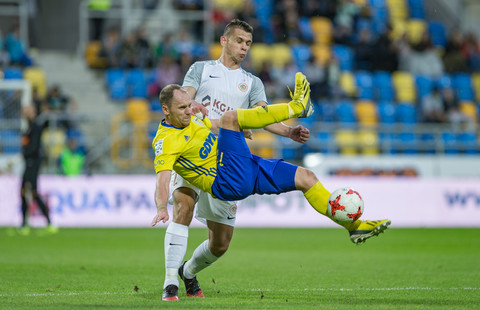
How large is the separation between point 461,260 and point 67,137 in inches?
449

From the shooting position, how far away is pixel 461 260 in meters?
11.1

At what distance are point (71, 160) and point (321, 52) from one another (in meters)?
9.60

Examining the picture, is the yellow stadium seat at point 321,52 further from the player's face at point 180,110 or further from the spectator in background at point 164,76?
the player's face at point 180,110

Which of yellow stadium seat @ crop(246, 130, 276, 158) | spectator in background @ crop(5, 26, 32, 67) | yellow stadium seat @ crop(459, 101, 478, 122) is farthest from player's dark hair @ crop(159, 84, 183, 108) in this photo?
yellow stadium seat @ crop(459, 101, 478, 122)

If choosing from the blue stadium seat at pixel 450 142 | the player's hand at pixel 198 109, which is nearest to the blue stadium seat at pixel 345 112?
the blue stadium seat at pixel 450 142

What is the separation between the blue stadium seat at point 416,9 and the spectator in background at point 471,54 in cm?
305

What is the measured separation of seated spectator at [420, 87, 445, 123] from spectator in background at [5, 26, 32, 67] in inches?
448

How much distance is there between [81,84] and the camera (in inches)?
910

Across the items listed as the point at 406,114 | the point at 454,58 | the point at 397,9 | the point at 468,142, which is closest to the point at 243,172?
the point at 468,142

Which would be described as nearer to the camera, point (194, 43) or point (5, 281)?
point (5, 281)

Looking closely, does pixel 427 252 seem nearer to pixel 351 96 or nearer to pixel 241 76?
pixel 241 76

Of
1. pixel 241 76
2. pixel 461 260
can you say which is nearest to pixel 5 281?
pixel 241 76

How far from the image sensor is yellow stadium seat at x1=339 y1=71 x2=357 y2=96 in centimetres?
2394

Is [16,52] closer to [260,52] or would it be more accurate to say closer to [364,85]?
[260,52]
